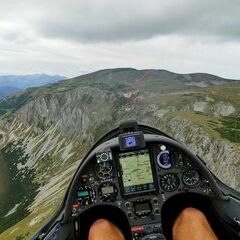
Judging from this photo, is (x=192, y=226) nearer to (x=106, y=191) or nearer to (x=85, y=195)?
(x=106, y=191)

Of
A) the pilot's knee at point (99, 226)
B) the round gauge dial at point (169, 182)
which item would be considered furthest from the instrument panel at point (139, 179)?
the pilot's knee at point (99, 226)

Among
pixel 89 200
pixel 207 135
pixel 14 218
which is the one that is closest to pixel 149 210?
pixel 89 200

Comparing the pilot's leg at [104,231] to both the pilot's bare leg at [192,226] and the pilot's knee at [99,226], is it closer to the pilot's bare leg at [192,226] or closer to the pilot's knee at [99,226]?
the pilot's knee at [99,226]

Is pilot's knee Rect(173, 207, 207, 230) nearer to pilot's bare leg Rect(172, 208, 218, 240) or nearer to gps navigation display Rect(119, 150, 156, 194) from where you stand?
pilot's bare leg Rect(172, 208, 218, 240)

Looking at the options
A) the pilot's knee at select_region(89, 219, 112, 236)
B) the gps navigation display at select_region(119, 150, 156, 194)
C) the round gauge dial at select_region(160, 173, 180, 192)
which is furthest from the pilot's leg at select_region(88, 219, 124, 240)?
the round gauge dial at select_region(160, 173, 180, 192)

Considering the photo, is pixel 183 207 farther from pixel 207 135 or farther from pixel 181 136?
pixel 181 136

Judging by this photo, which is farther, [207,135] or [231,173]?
[207,135]
